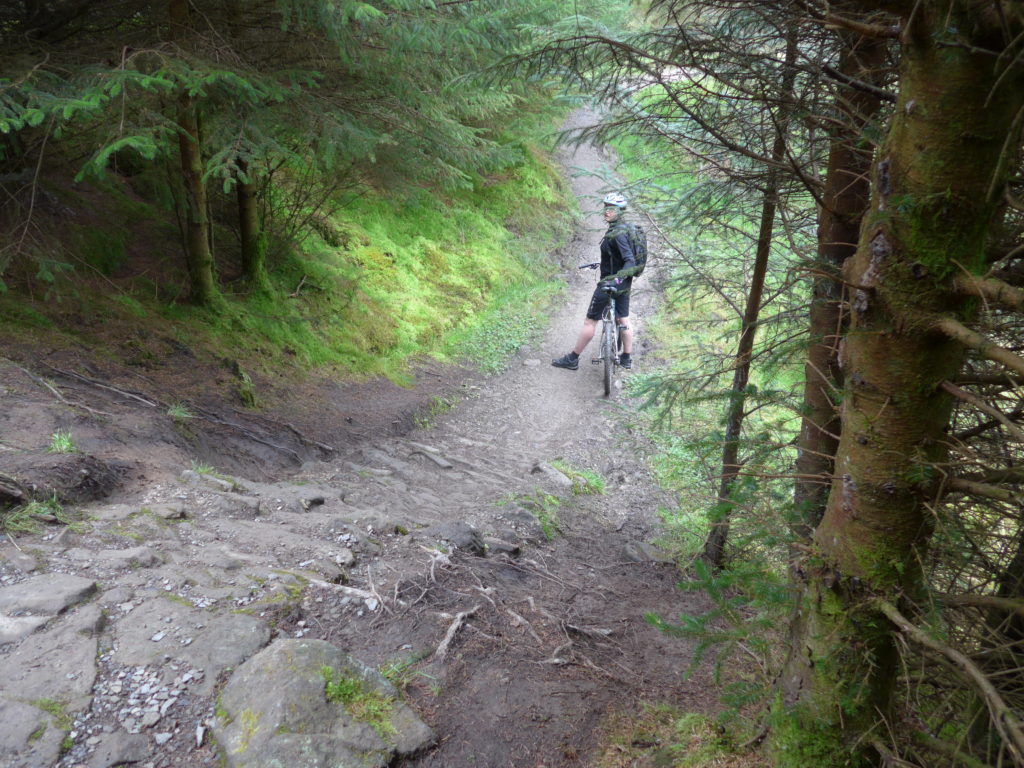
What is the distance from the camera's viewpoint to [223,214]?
31.2ft

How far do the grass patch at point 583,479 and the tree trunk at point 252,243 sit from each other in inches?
196

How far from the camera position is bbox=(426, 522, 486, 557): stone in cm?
496

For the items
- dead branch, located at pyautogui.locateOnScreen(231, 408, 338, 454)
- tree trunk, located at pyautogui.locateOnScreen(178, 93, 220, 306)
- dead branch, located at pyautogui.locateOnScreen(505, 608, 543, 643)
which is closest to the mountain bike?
dead branch, located at pyautogui.locateOnScreen(231, 408, 338, 454)

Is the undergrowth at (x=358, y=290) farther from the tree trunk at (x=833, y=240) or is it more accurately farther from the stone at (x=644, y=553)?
the tree trunk at (x=833, y=240)

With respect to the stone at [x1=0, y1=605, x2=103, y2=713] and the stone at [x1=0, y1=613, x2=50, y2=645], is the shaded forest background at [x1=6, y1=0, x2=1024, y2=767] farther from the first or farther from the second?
→ the stone at [x1=0, y1=613, x2=50, y2=645]

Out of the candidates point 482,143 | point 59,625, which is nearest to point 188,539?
point 59,625

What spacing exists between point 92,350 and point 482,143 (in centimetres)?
533

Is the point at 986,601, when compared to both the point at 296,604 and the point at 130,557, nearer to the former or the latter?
the point at 296,604

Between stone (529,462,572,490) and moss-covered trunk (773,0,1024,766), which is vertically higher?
moss-covered trunk (773,0,1024,766)

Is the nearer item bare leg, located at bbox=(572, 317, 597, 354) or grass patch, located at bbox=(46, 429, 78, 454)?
grass patch, located at bbox=(46, 429, 78, 454)

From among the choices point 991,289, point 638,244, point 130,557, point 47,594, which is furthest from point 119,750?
point 638,244

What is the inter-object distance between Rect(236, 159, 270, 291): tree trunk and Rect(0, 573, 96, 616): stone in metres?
6.15

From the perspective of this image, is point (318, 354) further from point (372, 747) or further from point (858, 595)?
point (858, 595)

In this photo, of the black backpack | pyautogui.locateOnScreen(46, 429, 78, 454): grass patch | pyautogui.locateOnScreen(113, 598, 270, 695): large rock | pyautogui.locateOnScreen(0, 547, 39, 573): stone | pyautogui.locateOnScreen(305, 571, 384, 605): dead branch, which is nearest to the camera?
pyautogui.locateOnScreen(113, 598, 270, 695): large rock
